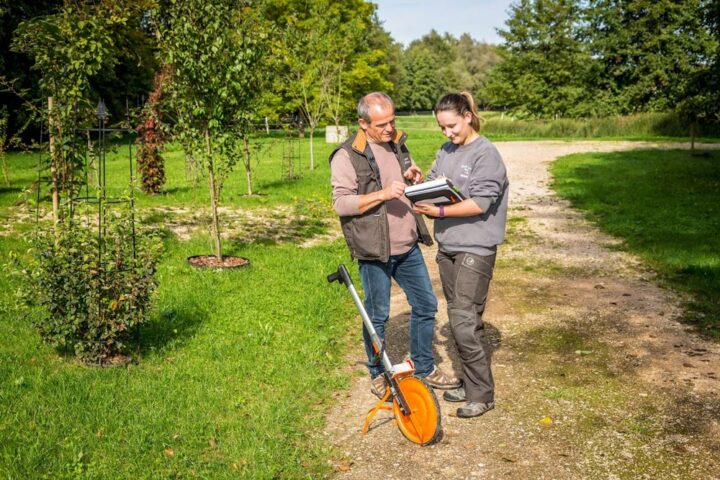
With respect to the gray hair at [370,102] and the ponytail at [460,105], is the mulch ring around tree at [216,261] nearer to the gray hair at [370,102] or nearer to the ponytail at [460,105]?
the gray hair at [370,102]

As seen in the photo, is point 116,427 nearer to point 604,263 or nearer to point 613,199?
point 604,263

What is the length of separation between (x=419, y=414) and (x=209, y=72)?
21.4 feet

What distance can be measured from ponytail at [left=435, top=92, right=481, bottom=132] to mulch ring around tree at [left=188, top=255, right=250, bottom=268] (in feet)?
17.9

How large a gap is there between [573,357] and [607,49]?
48.7 meters

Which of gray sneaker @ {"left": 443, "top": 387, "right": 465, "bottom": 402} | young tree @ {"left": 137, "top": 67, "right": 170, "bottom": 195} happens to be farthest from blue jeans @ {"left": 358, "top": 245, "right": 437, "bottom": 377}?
young tree @ {"left": 137, "top": 67, "right": 170, "bottom": 195}

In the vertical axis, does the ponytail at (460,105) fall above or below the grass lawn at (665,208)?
above

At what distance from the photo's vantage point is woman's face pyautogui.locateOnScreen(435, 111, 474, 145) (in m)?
4.71

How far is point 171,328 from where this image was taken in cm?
695

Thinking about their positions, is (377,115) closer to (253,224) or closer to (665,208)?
(253,224)

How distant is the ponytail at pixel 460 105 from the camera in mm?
4691

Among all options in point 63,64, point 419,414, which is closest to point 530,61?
point 63,64

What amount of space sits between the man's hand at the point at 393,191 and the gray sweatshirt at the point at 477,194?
538 mm

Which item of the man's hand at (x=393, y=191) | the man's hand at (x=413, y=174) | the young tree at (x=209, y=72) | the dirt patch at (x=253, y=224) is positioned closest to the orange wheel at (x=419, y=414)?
the man's hand at (x=393, y=191)

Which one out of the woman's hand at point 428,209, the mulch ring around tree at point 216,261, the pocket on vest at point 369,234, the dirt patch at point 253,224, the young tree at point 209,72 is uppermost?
the young tree at point 209,72
